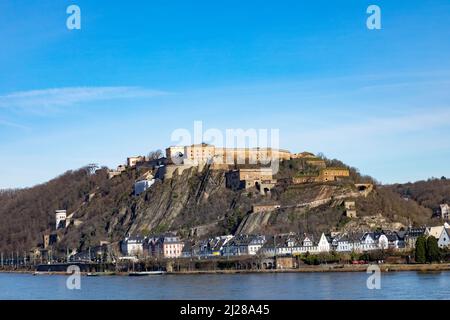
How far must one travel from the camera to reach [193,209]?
4875 centimetres

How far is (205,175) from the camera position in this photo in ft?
170


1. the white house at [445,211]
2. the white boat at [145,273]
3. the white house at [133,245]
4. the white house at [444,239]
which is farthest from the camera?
the white house at [445,211]

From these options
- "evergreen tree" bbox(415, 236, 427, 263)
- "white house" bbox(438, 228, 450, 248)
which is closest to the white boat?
"white house" bbox(438, 228, 450, 248)

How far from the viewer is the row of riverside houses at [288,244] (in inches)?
1371

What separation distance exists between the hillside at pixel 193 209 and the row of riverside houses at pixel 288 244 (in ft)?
7.77

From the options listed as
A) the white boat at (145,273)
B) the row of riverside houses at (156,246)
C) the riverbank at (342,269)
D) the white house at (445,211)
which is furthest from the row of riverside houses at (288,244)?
the white house at (445,211)

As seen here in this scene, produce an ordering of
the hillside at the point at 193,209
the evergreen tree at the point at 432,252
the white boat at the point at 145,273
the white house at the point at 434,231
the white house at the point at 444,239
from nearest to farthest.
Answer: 1. the evergreen tree at the point at 432,252
2. the white house at the point at 444,239
3. the white house at the point at 434,231
4. the white boat at the point at 145,273
5. the hillside at the point at 193,209

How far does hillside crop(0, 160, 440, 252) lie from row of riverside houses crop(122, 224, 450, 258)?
237cm

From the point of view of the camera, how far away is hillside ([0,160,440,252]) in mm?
41938

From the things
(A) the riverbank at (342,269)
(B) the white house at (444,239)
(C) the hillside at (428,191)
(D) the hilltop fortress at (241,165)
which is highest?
(D) the hilltop fortress at (241,165)

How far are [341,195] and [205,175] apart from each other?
37.6 feet

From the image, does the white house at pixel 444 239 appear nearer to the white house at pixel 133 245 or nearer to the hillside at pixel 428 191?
the white house at pixel 133 245
